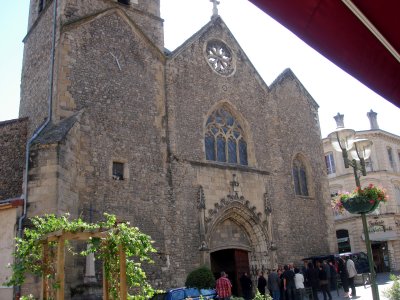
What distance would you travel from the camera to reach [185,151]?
672 inches

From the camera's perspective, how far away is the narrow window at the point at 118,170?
14.9 m

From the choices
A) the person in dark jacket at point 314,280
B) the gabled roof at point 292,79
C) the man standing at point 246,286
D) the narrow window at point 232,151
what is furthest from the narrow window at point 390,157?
the man standing at point 246,286

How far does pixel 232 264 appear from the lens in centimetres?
1794

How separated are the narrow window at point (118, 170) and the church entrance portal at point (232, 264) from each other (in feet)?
16.9

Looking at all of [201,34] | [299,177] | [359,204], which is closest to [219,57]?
[201,34]

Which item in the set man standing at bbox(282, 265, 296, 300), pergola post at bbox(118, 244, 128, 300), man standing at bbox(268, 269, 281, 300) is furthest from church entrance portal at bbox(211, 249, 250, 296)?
pergola post at bbox(118, 244, 128, 300)

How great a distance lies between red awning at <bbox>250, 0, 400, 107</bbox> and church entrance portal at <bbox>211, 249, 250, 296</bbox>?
1572 centimetres

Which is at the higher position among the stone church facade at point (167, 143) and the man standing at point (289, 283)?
the stone church facade at point (167, 143)

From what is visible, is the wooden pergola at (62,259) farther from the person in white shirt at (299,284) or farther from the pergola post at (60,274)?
the person in white shirt at (299,284)

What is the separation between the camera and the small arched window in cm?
2122

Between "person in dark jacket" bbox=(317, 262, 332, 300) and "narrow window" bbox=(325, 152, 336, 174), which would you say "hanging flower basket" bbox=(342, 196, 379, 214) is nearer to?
"person in dark jacket" bbox=(317, 262, 332, 300)

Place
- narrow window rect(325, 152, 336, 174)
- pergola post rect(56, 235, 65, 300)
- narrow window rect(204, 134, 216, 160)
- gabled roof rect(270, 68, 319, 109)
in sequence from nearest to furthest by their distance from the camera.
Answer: pergola post rect(56, 235, 65, 300) → narrow window rect(204, 134, 216, 160) → gabled roof rect(270, 68, 319, 109) → narrow window rect(325, 152, 336, 174)

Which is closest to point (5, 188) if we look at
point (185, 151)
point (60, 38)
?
point (60, 38)

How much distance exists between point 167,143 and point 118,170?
94.9 inches
